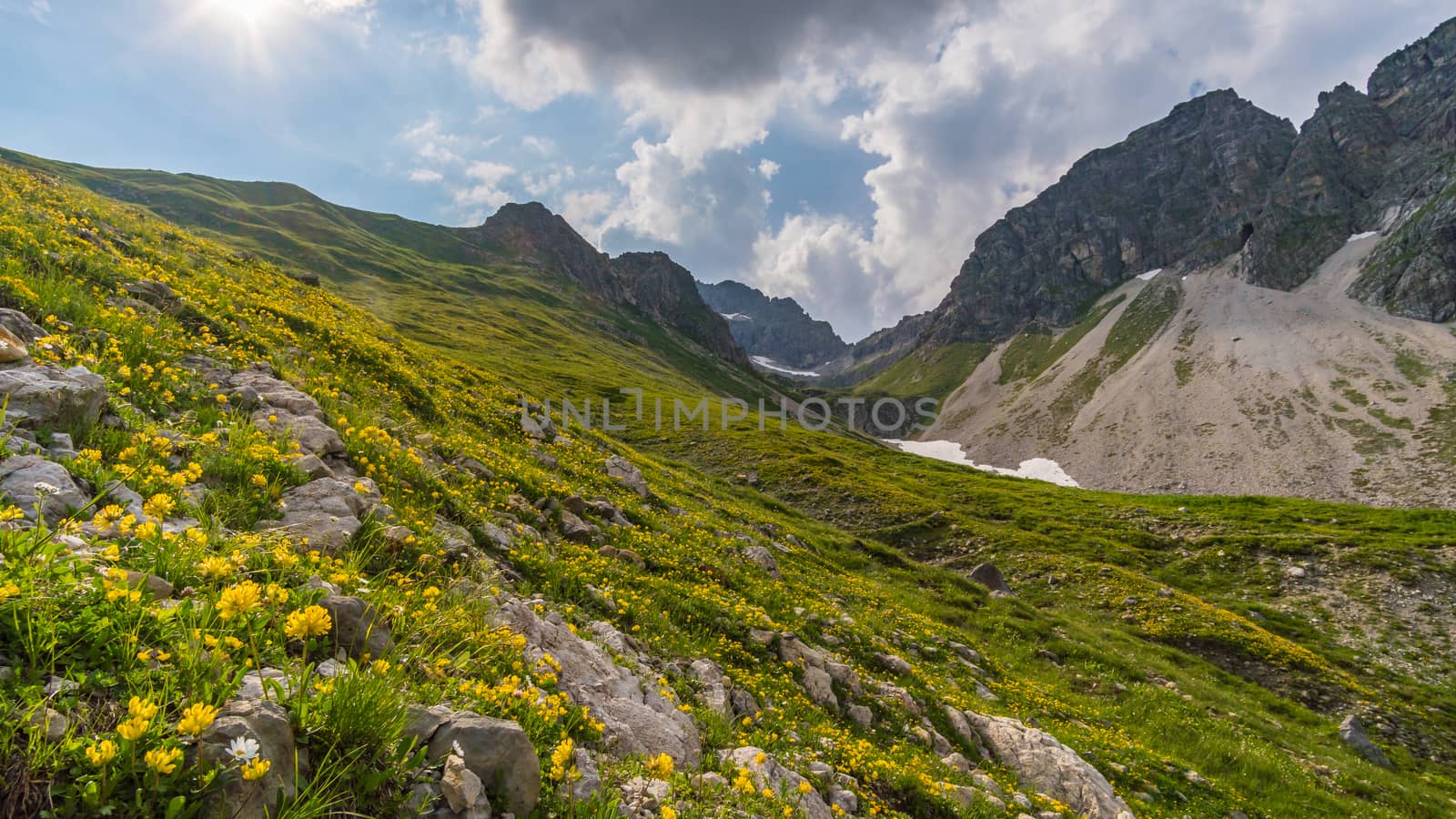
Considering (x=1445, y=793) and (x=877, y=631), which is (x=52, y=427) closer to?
(x=877, y=631)

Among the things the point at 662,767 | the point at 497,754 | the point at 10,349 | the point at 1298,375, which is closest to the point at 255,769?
the point at 497,754

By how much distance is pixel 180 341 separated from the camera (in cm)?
918

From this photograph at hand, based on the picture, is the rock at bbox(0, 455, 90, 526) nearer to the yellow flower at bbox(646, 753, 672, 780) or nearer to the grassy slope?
the yellow flower at bbox(646, 753, 672, 780)

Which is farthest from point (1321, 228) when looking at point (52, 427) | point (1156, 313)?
point (52, 427)

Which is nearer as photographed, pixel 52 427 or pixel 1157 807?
pixel 52 427

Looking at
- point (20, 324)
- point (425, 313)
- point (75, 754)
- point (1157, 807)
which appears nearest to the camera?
point (75, 754)

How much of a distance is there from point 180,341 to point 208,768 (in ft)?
32.2

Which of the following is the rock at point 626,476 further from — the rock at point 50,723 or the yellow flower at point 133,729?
the yellow flower at point 133,729

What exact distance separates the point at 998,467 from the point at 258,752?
15421 centimetres

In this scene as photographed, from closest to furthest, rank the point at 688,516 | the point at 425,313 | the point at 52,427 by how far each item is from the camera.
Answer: the point at 52,427 < the point at 688,516 < the point at 425,313

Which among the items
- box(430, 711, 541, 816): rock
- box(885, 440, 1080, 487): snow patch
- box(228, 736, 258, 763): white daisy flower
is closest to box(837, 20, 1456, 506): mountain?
box(885, 440, 1080, 487): snow patch

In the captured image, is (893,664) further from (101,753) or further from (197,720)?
(101,753)

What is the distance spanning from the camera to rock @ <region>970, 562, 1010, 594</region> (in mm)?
28594

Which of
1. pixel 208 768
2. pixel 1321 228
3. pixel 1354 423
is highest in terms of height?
pixel 1321 228
